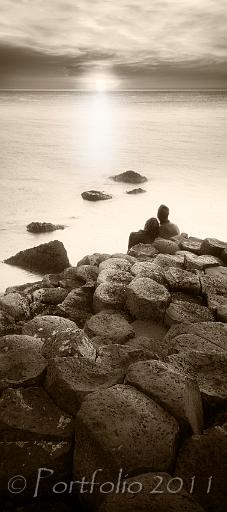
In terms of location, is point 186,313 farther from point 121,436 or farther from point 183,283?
point 121,436

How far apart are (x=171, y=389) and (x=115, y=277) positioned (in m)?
1.72

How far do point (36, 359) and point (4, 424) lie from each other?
0.47 meters

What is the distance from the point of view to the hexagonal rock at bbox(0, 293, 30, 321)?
3508 mm

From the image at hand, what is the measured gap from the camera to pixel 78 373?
7.70 feet

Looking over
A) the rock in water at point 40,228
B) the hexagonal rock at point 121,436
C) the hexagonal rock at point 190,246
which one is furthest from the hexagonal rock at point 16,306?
the rock in water at point 40,228

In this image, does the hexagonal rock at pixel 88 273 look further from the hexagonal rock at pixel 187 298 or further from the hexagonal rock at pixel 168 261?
the hexagonal rock at pixel 187 298

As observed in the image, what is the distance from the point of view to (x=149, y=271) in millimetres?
3896

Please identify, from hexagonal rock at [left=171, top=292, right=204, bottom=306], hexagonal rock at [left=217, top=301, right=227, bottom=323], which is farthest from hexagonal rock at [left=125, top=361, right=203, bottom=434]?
hexagonal rock at [left=171, top=292, right=204, bottom=306]

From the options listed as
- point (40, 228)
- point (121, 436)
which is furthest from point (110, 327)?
point (40, 228)

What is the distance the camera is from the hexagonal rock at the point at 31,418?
206cm

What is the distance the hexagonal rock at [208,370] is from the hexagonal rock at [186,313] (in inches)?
25.5

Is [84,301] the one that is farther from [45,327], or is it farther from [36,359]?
[36,359]

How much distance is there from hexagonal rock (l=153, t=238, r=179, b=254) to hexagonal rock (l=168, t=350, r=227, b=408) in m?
2.49

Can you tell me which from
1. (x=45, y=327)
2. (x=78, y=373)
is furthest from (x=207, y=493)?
(x=45, y=327)
